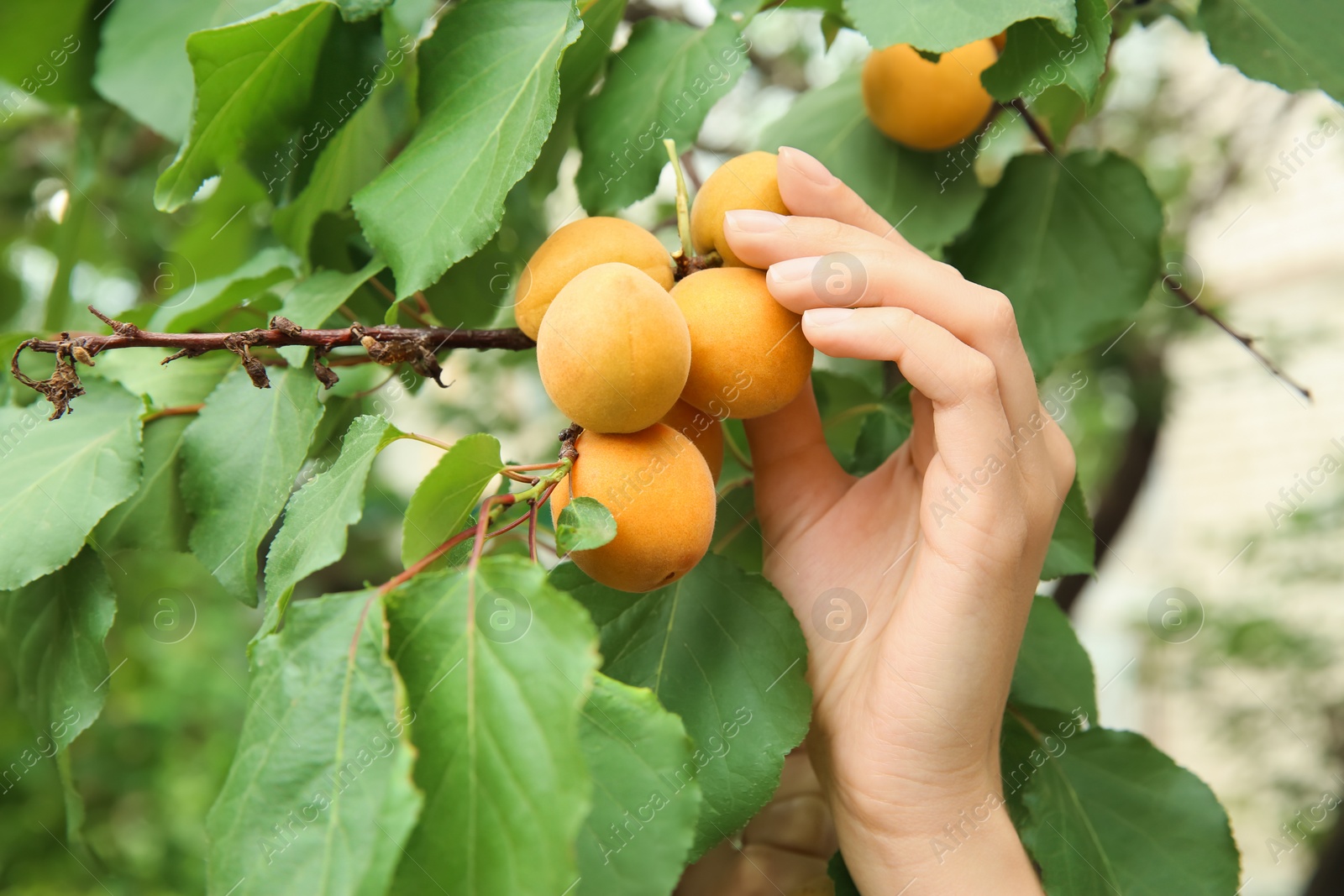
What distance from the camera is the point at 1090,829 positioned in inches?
28.2

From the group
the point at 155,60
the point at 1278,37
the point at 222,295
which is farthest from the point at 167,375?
the point at 1278,37

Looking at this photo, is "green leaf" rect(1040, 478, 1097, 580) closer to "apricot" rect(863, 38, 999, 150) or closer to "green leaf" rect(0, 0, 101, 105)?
"apricot" rect(863, 38, 999, 150)

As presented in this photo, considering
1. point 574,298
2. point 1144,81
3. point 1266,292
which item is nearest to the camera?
point 574,298

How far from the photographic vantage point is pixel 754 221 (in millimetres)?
572

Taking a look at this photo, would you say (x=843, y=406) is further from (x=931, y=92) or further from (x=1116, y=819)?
(x=1116, y=819)

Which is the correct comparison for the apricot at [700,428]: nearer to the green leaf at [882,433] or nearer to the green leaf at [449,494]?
the green leaf at [449,494]

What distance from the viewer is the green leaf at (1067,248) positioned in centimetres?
83

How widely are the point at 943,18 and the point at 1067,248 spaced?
1.16 feet

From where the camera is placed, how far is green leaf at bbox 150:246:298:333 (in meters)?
0.75

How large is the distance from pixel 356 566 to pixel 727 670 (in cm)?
162

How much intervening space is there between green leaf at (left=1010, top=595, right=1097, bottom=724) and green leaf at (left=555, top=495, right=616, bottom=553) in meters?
0.50

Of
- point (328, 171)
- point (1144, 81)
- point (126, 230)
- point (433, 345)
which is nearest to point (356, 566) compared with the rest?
point (126, 230)

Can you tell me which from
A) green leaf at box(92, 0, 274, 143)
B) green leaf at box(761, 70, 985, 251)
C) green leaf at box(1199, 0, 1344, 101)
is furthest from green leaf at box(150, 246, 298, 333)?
green leaf at box(1199, 0, 1344, 101)

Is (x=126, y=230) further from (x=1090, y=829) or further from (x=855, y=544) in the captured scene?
(x=1090, y=829)
